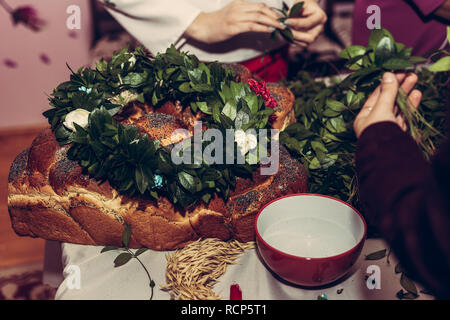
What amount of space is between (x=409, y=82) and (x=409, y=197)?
37 centimetres

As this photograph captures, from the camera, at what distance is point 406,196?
0.59 metres

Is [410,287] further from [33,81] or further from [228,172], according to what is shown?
[33,81]

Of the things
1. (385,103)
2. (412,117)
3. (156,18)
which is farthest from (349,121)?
(156,18)

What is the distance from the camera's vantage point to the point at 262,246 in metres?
0.75

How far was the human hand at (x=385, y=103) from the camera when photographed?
2.39 ft

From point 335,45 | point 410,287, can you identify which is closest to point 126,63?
point 410,287

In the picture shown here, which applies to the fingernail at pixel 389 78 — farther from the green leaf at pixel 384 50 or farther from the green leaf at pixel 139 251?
the green leaf at pixel 139 251

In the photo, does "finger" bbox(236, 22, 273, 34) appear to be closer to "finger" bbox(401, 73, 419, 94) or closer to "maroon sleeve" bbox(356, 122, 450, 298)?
"finger" bbox(401, 73, 419, 94)

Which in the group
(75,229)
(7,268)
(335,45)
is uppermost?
(75,229)

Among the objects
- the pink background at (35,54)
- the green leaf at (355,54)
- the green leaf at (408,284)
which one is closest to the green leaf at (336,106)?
the green leaf at (355,54)

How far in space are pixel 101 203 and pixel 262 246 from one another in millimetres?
370

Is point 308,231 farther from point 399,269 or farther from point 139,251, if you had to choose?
point 139,251

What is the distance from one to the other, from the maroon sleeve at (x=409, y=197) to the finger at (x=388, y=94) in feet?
0.18

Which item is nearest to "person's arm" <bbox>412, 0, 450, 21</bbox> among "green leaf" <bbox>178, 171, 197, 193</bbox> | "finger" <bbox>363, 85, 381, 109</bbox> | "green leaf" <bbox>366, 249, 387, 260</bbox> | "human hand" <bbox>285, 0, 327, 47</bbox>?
"human hand" <bbox>285, 0, 327, 47</bbox>
